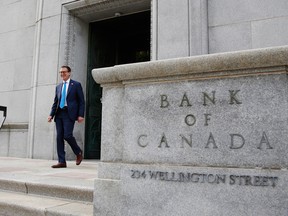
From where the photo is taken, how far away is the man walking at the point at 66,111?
6.09m

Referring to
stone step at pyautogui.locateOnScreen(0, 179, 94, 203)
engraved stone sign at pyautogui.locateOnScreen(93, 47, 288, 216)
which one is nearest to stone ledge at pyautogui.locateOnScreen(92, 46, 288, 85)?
engraved stone sign at pyautogui.locateOnScreen(93, 47, 288, 216)

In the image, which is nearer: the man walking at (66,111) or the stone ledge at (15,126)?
the man walking at (66,111)

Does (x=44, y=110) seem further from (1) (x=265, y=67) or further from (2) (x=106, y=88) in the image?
(1) (x=265, y=67)

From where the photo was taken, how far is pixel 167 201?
2.74 metres

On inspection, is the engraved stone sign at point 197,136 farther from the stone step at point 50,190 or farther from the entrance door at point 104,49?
the entrance door at point 104,49

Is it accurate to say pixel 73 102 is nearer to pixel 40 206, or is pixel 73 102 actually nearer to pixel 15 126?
pixel 40 206

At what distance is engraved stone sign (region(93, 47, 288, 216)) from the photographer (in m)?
2.46

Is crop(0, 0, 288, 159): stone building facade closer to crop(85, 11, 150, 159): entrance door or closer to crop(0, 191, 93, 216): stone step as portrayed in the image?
crop(85, 11, 150, 159): entrance door

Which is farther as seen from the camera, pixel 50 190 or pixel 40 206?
pixel 50 190

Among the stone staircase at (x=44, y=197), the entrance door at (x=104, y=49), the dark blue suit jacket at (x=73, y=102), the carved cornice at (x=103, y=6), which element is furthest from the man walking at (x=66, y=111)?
the carved cornice at (x=103, y=6)

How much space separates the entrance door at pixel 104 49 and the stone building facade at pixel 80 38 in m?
0.05

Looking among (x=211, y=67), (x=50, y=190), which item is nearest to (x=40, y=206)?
(x=50, y=190)

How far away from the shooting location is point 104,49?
32.7 ft

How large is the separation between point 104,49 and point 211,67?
25.3 feet
